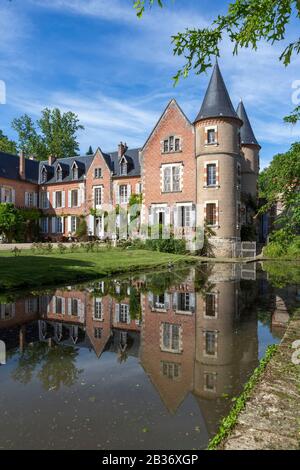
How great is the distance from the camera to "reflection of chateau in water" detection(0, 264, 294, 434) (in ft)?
14.3

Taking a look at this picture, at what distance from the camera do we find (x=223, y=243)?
25.7 m

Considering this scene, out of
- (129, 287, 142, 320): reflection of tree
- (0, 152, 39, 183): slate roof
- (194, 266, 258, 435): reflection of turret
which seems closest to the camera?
(194, 266, 258, 435): reflection of turret

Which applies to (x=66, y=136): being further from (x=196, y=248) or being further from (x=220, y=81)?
(x=196, y=248)

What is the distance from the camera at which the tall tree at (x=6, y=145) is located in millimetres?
47306

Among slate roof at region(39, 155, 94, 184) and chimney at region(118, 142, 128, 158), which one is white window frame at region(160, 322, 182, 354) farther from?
slate roof at region(39, 155, 94, 184)

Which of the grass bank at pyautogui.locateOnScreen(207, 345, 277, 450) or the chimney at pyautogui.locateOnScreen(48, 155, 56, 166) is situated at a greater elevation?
the chimney at pyautogui.locateOnScreen(48, 155, 56, 166)

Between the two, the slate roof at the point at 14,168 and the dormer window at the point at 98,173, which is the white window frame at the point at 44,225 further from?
the dormer window at the point at 98,173

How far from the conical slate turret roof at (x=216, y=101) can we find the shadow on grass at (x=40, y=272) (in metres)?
15.8

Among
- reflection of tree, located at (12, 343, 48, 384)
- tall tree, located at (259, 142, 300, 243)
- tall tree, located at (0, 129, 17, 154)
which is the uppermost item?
tall tree, located at (0, 129, 17, 154)

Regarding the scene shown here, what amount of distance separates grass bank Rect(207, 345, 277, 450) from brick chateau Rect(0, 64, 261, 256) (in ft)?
71.0

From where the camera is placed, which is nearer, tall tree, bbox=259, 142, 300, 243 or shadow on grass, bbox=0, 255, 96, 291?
tall tree, bbox=259, 142, 300, 243

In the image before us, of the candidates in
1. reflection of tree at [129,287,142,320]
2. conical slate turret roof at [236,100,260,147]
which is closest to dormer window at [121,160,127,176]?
conical slate turret roof at [236,100,260,147]

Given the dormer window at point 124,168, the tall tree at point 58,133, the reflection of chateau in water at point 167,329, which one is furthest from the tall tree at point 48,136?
the reflection of chateau in water at point 167,329
